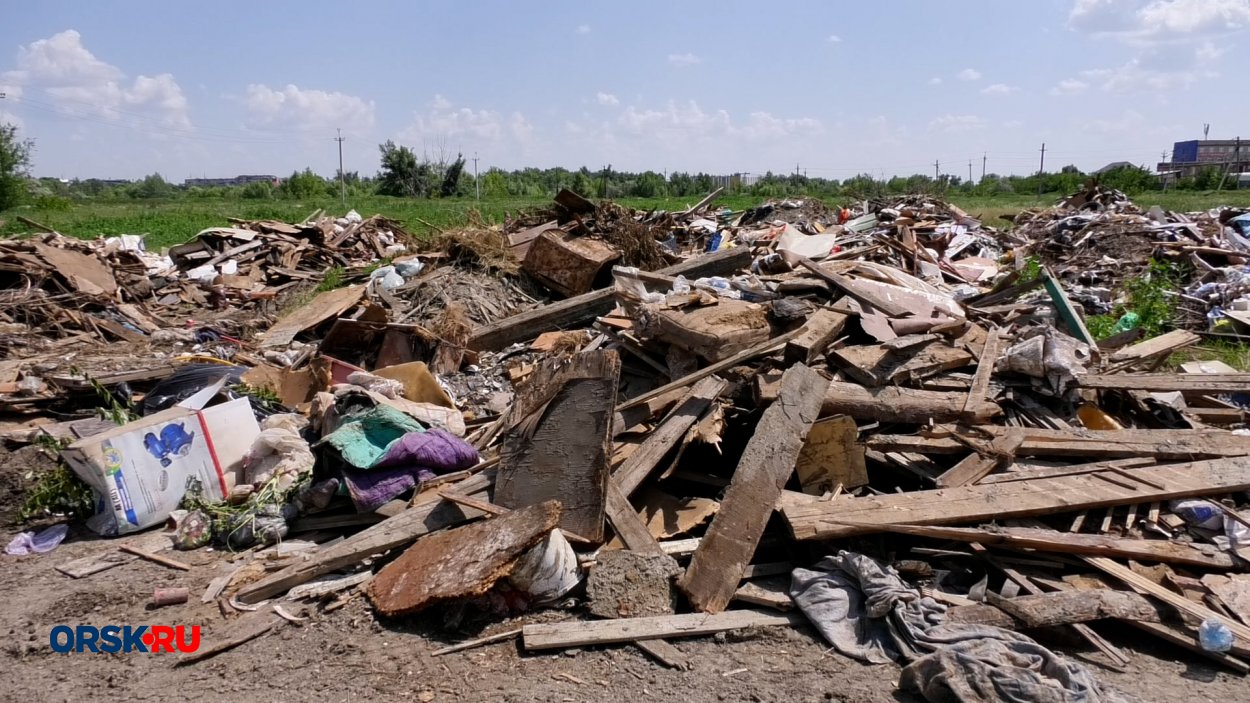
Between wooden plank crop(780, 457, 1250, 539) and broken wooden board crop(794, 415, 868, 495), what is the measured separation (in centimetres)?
33

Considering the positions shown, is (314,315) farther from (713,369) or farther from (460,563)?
(460,563)

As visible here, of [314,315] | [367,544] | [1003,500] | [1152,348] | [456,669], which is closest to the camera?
[456,669]

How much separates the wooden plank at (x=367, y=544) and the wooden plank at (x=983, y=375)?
3234 mm

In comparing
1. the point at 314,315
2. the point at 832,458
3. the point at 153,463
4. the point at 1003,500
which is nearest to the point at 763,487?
the point at 832,458

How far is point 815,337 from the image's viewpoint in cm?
526

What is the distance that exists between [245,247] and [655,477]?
12.0 metres

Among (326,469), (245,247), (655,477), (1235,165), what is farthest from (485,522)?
(1235,165)

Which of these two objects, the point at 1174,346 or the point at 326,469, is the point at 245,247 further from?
the point at 1174,346

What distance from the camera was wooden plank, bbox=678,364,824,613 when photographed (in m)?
3.83

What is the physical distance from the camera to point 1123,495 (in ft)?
13.6

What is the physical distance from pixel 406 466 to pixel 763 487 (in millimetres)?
2395

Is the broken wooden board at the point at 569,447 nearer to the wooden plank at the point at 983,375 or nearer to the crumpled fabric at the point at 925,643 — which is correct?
the crumpled fabric at the point at 925,643

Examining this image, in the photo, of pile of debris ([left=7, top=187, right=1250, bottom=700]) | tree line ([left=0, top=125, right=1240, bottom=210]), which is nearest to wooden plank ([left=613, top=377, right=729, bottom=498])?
pile of debris ([left=7, top=187, right=1250, bottom=700])

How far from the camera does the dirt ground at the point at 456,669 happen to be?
328cm
